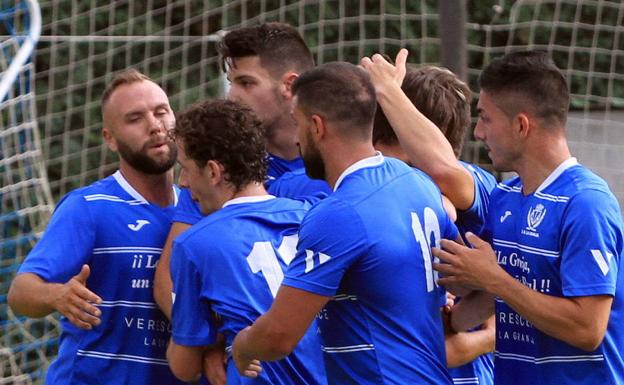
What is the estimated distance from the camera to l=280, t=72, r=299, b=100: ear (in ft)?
15.1

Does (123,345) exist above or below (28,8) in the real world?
below

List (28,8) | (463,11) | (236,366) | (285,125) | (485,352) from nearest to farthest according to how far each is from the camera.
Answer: (236,366) < (485,352) < (285,125) < (463,11) < (28,8)

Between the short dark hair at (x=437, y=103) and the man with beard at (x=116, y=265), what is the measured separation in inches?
30.9

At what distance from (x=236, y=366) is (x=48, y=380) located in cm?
102

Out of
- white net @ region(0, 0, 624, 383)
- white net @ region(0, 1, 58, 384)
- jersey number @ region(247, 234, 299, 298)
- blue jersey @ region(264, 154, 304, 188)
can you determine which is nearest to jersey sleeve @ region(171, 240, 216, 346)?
jersey number @ region(247, 234, 299, 298)

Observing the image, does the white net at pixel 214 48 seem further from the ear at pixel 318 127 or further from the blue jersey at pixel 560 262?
the ear at pixel 318 127

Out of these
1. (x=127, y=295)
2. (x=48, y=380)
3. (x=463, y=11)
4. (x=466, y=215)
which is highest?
(x=463, y=11)

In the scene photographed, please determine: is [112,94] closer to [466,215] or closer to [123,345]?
[123,345]

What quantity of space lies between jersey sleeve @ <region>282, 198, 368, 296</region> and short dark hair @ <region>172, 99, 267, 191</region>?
55 cm

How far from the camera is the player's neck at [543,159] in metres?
3.80

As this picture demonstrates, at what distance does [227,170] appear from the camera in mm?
3975

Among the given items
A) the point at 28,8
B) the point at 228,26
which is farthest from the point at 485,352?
the point at 228,26

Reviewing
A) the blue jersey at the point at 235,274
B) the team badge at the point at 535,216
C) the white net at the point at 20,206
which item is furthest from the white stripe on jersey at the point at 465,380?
the white net at the point at 20,206

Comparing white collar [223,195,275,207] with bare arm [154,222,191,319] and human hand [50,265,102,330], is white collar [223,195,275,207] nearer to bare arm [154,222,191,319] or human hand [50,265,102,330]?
bare arm [154,222,191,319]
